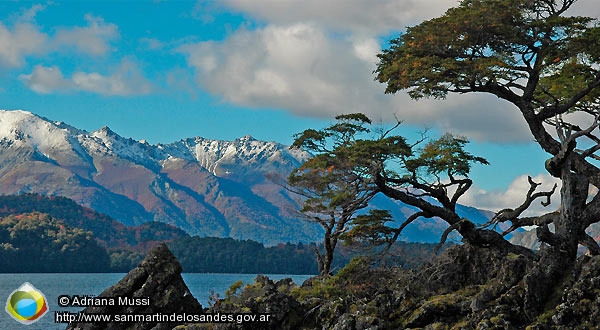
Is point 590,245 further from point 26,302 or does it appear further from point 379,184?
point 26,302

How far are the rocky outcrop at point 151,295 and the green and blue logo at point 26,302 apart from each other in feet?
14.9

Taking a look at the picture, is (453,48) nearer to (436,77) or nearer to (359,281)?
(436,77)

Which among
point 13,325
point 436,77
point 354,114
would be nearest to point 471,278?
point 436,77

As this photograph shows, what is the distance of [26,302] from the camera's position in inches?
1336

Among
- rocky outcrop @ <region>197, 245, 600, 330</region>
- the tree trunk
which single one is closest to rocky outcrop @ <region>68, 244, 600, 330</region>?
rocky outcrop @ <region>197, 245, 600, 330</region>


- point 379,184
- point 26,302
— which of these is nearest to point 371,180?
point 379,184

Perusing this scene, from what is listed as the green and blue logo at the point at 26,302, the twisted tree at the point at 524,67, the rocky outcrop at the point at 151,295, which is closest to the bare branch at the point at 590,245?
the twisted tree at the point at 524,67

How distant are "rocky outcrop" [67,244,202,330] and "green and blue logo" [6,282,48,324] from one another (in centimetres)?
454

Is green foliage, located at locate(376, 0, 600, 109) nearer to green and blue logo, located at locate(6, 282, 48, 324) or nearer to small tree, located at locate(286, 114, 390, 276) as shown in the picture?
small tree, located at locate(286, 114, 390, 276)

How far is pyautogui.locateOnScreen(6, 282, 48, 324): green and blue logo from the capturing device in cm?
3231

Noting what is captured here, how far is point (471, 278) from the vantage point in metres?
27.4

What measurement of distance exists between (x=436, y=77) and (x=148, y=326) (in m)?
15.4

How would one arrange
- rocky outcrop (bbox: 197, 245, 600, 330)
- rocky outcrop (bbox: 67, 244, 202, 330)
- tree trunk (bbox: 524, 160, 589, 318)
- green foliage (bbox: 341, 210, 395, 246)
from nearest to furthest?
rocky outcrop (bbox: 197, 245, 600, 330), tree trunk (bbox: 524, 160, 589, 318), rocky outcrop (bbox: 67, 244, 202, 330), green foliage (bbox: 341, 210, 395, 246)

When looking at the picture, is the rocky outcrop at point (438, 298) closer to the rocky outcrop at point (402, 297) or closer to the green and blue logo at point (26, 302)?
the rocky outcrop at point (402, 297)
